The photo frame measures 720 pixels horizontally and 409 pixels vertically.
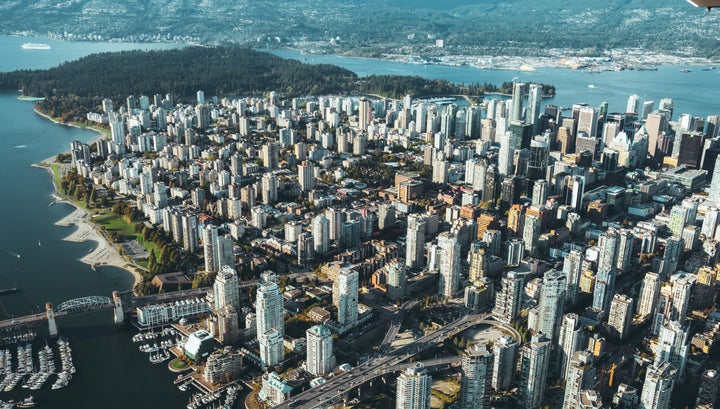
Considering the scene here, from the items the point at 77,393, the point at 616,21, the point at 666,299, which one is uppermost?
the point at 616,21

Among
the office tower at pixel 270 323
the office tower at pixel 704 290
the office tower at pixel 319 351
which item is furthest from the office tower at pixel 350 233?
the office tower at pixel 704 290

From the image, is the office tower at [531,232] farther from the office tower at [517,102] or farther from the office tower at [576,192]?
the office tower at [517,102]

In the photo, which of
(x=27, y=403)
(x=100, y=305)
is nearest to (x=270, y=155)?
(x=100, y=305)

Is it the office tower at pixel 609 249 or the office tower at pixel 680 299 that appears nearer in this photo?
the office tower at pixel 680 299

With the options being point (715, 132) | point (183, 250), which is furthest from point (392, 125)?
point (183, 250)

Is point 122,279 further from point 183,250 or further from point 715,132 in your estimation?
point 715,132

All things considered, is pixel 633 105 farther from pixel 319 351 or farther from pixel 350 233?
pixel 319 351
